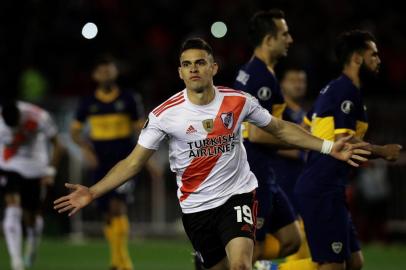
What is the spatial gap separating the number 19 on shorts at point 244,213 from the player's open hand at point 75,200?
123cm

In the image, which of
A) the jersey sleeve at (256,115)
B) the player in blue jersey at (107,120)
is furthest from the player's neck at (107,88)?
the jersey sleeve at (256,115)

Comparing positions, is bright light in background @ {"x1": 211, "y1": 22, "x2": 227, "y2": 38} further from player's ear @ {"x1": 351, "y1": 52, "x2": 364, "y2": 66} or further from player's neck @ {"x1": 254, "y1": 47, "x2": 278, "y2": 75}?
player's ear @ {"x1": 351, "y1": 52, "x2": 364, "y2": 66}

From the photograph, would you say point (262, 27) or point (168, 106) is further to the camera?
point (262, 27)

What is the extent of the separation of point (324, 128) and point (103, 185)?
2.29 meters

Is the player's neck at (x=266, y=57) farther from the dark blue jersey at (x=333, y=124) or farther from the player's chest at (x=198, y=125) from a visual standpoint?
the player's chest at (x=198, y=125)

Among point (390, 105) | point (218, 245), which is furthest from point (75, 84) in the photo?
point (218, 245)

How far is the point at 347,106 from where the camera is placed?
930 centimetres

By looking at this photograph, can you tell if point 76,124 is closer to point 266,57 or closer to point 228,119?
point 266,57

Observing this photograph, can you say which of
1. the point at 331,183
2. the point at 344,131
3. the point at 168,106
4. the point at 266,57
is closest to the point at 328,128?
the point at 344,131

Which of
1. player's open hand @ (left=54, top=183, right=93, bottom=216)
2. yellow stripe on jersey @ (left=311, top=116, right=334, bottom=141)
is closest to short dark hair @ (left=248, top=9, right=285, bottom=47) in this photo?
yellow stripe on jersey @ (left=311, top=116, right=334, bottom=141)

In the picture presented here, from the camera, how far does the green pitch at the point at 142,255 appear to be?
48.4 feet

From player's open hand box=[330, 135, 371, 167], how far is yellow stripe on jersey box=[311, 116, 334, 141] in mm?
943

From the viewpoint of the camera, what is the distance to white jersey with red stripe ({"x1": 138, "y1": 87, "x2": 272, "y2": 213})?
334 inches

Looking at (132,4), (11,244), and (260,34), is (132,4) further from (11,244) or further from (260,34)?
(260,34)
